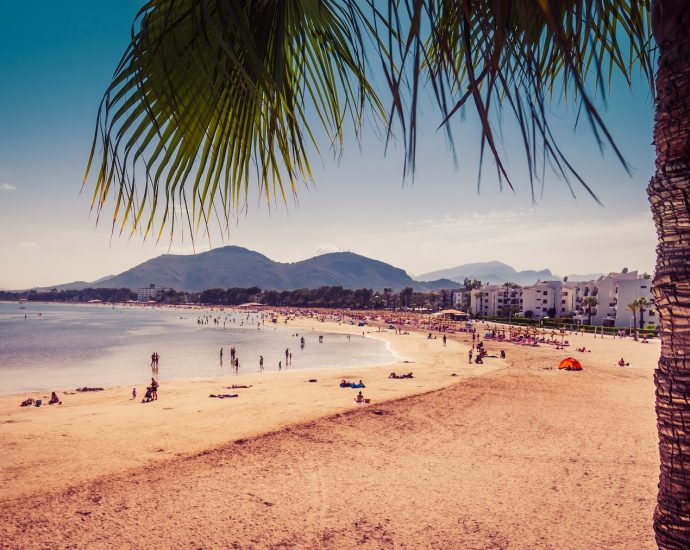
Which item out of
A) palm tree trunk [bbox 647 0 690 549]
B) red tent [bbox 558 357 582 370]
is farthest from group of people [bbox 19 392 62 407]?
red tent [bbox 558 357 582 370]

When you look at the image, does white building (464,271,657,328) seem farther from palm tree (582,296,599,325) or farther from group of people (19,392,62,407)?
group of people (19,392,62,407)

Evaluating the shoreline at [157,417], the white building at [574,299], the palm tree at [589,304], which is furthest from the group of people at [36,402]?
the palm tree at [589,304]

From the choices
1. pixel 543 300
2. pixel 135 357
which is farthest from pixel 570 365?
pixel 543 300

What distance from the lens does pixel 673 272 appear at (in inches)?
56.6

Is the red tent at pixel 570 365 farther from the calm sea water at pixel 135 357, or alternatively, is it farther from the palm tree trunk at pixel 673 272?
the palm tree trunk at pixel 673 272

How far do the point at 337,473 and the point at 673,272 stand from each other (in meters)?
7.91

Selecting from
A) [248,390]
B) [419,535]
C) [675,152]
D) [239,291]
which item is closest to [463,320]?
[248,390]

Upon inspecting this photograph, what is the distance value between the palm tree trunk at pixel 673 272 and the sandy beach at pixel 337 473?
5.42m

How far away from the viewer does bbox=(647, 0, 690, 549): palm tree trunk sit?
4.51ft

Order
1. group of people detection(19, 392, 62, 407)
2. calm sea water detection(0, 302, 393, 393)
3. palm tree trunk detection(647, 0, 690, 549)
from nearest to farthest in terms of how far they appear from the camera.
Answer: palm tree trunk detection(647, 0, 690, 549) < group of people detection(19, 392, 62, 407) < calm sea water detection(0, 302, 393, 393)

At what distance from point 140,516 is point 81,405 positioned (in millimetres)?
12189

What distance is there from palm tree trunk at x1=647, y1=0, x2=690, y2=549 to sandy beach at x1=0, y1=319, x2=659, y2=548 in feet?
17.8

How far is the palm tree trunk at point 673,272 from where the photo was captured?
1376mm

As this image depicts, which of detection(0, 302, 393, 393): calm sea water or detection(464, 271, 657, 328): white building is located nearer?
detection(0, 302, 393, 393): calm sea water
